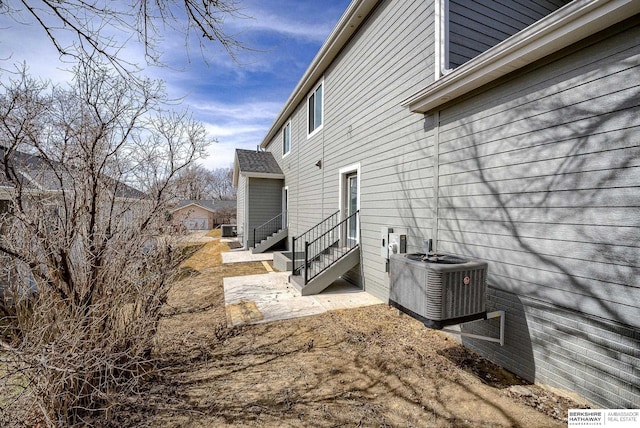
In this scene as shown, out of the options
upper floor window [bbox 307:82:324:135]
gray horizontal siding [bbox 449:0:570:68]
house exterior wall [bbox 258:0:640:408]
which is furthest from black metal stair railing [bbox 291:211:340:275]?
gray horizontal siding [bbox 449:0:570:68]

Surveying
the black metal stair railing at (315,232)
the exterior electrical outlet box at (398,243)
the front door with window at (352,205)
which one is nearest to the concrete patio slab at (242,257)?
the black metal stair railing at (315,232)

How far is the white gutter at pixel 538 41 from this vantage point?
225cm

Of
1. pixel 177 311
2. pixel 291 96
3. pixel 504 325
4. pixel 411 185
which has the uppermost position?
pixel 291 96

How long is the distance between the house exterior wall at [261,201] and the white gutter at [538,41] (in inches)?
419

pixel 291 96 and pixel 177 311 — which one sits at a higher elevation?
pixel 291 96

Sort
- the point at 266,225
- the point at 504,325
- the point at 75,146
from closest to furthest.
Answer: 1. the point at 75,146
2. the point at 504,325
3. the point at 266,225

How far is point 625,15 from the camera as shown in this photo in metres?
2.24

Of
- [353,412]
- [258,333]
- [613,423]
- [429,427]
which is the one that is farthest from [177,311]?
[613,423]

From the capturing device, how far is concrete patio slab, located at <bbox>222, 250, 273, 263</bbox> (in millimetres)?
10602

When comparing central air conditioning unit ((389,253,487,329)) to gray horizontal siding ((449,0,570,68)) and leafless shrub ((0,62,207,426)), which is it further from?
gray horizontal siding ((449,0,570,68))

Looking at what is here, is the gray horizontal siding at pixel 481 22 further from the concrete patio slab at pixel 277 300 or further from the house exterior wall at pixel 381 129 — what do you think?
the concrete patio slab at pixel 277 300

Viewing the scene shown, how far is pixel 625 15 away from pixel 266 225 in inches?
501

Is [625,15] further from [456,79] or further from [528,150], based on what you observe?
[456,79]

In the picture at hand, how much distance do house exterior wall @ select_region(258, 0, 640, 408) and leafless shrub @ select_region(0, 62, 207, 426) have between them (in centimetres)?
380
